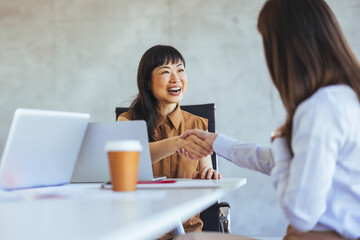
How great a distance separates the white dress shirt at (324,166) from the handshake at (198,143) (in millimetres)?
521

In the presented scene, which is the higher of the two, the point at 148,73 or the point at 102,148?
the point at 148,73

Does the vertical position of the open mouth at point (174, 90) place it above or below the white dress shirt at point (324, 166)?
above

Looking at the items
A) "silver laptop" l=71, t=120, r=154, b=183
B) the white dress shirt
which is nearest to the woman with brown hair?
the white dress shirt

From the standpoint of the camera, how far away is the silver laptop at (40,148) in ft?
Answer: 3.61

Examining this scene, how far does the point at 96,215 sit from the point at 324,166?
46cm

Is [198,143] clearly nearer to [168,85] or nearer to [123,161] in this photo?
[123,161]

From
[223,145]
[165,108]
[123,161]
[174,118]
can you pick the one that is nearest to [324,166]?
[123,161]

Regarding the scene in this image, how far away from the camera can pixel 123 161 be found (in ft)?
3.10

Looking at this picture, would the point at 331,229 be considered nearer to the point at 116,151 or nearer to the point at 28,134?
the point at 116,151

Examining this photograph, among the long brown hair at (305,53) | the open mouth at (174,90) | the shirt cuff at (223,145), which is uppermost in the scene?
the long brown hair at (305,53)

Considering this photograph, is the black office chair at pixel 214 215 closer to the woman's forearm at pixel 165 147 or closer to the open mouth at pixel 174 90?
the open mouth at pixel 174 90

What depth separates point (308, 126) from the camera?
2.77 ft

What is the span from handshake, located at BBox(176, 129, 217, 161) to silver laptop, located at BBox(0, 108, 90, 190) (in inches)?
15.4

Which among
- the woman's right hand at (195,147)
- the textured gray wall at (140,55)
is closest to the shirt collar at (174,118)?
the woman's right hand at (195,147)
